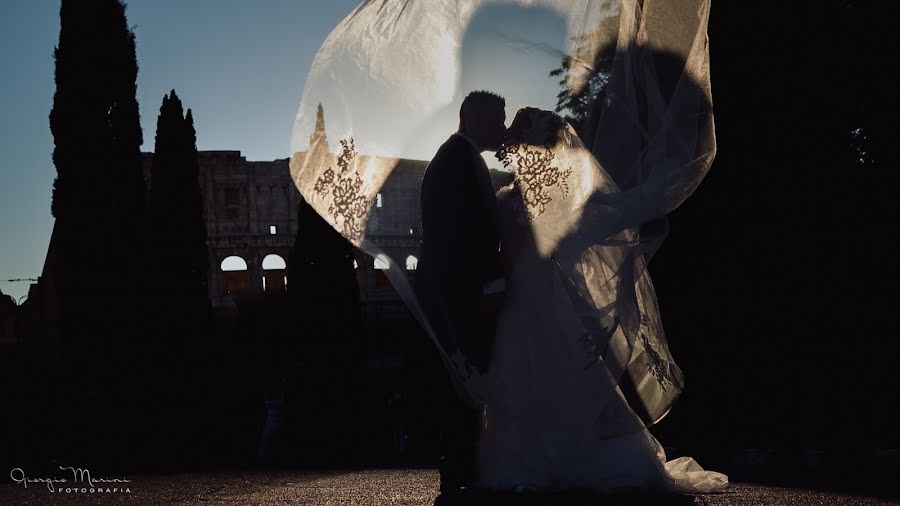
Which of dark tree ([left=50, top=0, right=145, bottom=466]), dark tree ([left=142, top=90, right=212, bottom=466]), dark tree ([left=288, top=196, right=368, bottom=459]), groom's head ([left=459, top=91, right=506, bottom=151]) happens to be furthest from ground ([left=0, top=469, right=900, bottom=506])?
dark tree ([left=50, top=0, right=145, bottom=466])

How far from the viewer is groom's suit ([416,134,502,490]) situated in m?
4.46

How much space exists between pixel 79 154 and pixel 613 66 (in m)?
20.4

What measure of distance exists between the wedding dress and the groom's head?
0.31 feet

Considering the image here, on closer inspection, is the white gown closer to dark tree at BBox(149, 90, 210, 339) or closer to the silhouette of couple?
the silhouette of couple

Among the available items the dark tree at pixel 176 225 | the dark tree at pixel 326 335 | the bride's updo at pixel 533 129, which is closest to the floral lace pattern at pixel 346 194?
the bride's updo at pixel 533 129

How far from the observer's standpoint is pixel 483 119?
15.0 feet

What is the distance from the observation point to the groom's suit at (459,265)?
446 centimetres

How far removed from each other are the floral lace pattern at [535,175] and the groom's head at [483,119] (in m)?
0.10

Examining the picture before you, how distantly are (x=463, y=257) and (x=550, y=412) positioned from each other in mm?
743

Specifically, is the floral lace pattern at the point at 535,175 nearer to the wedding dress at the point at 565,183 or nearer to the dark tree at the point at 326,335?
the wedding dress at the point at 565,183

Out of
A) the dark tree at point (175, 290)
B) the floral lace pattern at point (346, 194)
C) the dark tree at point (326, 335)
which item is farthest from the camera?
the dark tree at point (175, 290)

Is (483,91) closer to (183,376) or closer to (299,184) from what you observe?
(299,184)

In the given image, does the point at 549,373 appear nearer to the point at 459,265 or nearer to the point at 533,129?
the point at 459,265

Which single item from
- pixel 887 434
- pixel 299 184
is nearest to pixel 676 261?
pixel 887 434
